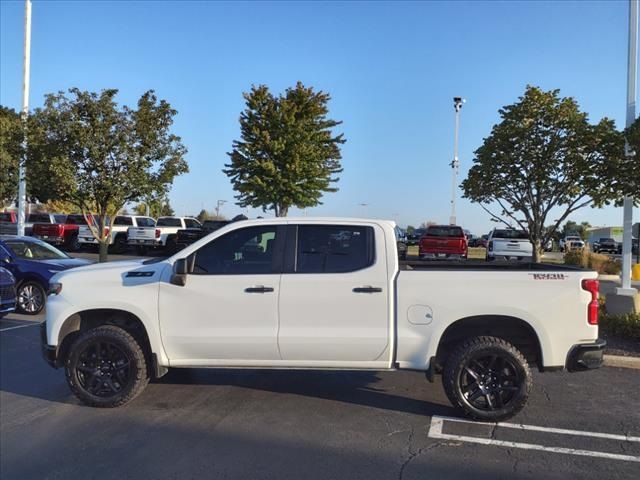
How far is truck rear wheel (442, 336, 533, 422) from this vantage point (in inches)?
200

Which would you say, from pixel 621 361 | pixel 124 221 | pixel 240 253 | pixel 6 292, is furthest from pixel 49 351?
pixel 124 221

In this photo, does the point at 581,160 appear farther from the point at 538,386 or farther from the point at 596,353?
the point at 596,353

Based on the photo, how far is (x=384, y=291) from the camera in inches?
203

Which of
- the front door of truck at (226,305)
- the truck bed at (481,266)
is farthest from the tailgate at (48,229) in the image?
the truck bed at (481,266)

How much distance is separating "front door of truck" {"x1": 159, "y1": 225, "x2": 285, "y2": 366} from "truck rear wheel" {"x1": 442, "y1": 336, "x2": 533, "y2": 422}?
167 cm

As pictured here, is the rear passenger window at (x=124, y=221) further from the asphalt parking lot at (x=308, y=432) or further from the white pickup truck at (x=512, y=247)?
the asphalt parking lot at (x=308, y=432)

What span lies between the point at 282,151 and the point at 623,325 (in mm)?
22192

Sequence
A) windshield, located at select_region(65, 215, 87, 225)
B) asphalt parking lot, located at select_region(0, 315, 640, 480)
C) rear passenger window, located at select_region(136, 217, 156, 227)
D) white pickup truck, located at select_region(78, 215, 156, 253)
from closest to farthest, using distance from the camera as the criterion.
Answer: asphalt parking lot, located at select_region(0, 315, 640, 480) < white pickup truck, located at select_region(78, 215, 156, 253) < rear passenger window, located at select_region(136, 217, 156, 227) < windshield, located at select_region(65, 215, 87, 225)

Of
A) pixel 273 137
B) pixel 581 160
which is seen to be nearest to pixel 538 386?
pixel 581 160

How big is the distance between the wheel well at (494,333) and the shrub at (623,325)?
3751mm

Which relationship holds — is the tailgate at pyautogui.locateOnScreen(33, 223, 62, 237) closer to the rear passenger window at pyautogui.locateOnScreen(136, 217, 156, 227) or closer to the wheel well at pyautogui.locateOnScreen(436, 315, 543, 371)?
the rear passenger window at pyautogui.locateOnScreen(136, 217, 156, 227)

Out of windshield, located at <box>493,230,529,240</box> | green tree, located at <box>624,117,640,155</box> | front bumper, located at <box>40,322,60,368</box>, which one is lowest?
front bumper, located at <box>40,322,60,368</box>

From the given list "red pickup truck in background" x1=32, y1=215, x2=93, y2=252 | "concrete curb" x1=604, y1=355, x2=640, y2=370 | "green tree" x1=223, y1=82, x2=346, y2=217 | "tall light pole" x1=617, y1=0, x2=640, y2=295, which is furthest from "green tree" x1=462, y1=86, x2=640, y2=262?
"red pickup truck in background" x1=32, y1=215, x2=93, y2=252

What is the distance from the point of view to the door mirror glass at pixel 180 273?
523 centimetres
